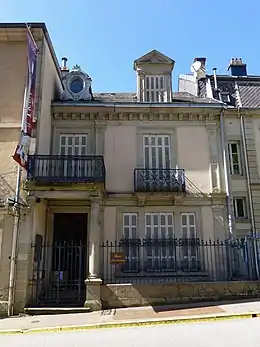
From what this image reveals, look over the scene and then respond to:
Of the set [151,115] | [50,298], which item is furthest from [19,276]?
[151,115]

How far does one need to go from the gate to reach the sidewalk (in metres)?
1.19

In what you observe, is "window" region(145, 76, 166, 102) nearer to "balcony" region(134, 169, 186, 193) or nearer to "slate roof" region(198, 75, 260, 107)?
"slate roof" region(198, 75, 260, 107)

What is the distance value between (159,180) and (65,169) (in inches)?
149

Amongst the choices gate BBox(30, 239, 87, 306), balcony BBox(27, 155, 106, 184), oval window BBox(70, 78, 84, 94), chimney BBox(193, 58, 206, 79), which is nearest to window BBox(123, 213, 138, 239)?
gate BBox(30, 239, 87, 306)

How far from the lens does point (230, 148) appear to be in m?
14.3

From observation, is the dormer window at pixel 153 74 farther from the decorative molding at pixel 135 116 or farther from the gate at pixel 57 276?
the gate at pixel 57 276

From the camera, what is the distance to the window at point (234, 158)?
548 inches

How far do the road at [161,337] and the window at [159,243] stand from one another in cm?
496

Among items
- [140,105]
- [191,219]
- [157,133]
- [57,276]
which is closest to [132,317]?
[57,276]

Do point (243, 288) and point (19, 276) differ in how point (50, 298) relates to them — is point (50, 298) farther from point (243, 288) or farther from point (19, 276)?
point (243, 288)

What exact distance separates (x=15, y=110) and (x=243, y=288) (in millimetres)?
9728

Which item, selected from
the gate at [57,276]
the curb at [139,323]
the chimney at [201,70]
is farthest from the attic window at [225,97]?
the curb at [139,323]

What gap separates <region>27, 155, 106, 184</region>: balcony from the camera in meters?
10.6

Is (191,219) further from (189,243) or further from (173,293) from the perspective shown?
(173,293)
